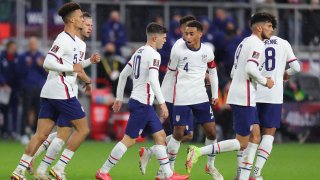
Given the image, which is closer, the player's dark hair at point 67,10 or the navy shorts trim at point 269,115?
the player's dark hair at point 67,10

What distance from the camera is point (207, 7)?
27.8 m

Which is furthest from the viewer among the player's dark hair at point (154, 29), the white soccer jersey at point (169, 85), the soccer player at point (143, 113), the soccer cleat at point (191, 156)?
the white soccer jersey at point (169, 85)

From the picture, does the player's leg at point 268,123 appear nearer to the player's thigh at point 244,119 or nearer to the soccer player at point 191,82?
the soccer player at point 191,82

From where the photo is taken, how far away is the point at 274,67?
15.7 metres

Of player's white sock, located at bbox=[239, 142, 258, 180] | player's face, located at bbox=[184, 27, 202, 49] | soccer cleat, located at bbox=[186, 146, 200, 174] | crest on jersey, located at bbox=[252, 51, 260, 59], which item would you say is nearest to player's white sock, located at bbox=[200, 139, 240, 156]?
soccer cleat, located at bbox=[186, 146, 200, 174]

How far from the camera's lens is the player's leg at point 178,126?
15.8 m

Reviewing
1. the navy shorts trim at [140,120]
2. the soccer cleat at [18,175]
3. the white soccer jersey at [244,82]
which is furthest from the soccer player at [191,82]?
the soccer cleat at [18,175]

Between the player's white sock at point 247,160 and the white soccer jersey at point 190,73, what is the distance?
1.10 meters

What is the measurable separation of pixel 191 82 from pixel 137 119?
125 centimetres

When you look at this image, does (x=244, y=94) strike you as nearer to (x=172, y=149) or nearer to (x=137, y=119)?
(x=137, y=119)

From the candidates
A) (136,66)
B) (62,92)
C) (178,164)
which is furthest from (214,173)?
(178,164)

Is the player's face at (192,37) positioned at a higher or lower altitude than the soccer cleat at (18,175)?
higher

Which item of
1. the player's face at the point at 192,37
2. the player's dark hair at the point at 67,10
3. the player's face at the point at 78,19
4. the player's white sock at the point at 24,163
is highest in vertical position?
the player's dark hair at the point at 67,10

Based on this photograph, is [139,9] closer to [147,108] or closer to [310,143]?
[310,143]
